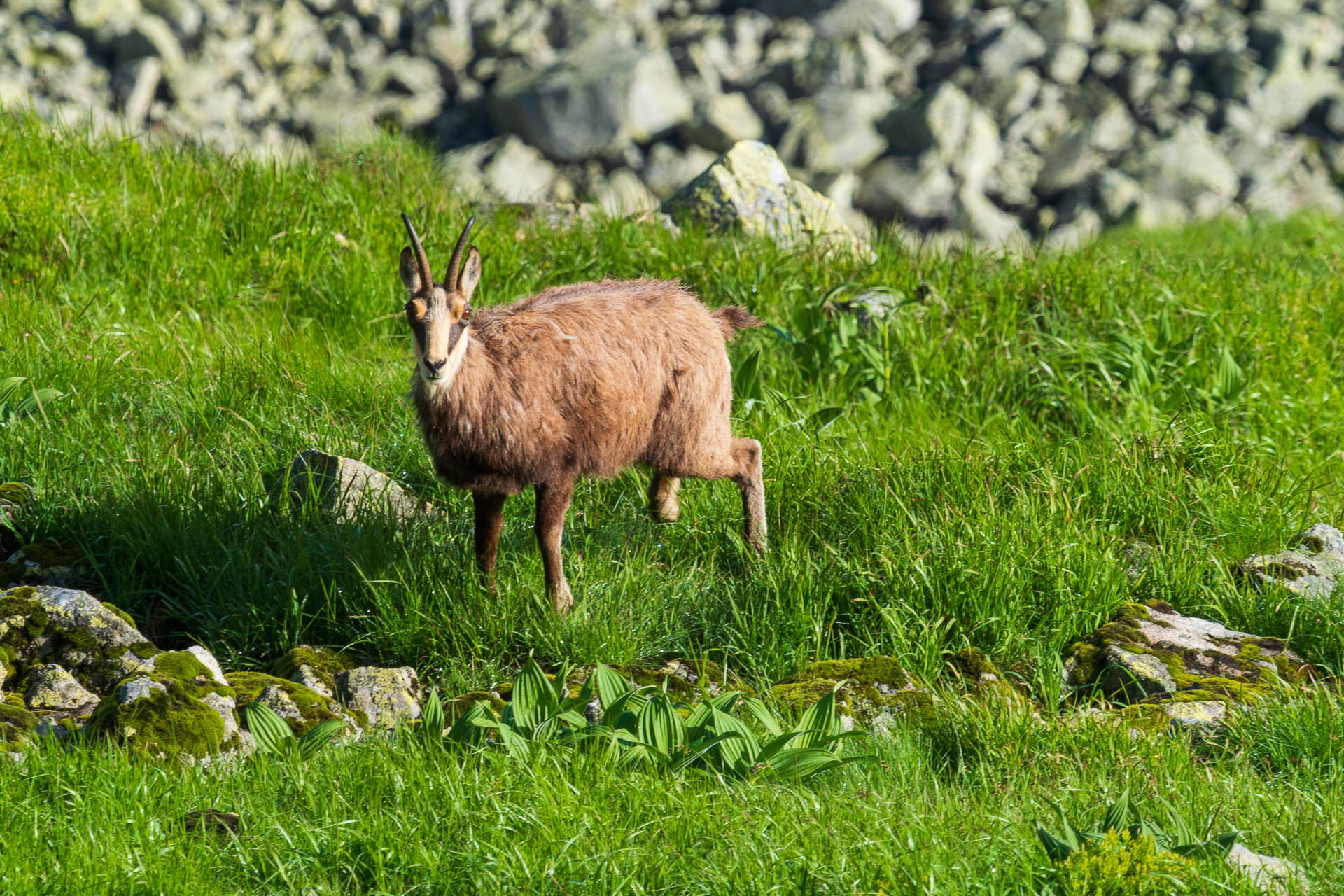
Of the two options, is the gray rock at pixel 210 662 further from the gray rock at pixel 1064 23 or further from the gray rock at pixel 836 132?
the gray rock at pixel 1064 23

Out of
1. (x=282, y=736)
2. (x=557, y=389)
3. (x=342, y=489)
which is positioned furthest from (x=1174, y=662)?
(x=342, y=489)

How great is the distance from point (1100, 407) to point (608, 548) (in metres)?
3.33

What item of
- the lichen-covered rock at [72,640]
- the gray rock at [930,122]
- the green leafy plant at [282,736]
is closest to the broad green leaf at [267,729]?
the green leafy plant at [282,736]

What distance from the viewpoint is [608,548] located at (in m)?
5.08

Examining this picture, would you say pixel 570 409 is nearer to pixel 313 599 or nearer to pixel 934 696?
pixel 313 599

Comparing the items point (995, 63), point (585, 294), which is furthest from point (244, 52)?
A: point (585, 294)

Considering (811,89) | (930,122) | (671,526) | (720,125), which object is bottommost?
(671,526)

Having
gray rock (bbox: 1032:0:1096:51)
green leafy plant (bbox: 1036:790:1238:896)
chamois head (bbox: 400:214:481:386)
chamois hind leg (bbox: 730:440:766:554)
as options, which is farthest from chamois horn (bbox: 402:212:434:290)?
gray rock (bbox: 1032:0:1096:51)

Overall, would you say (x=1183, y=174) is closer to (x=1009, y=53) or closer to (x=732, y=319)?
(x=1009, y=53)

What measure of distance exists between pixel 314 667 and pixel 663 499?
5.86 ft

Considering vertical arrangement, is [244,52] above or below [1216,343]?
above

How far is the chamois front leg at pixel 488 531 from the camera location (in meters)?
4.65

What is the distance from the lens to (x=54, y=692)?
4.01 metres

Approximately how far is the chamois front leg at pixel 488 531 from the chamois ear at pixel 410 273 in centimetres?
94
